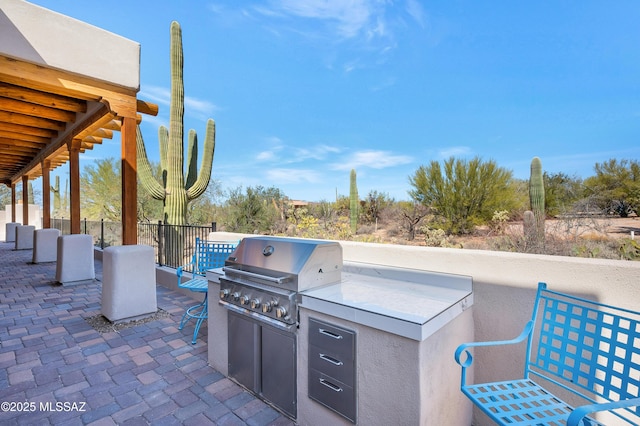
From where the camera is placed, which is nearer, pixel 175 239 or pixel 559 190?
pixel 175 239

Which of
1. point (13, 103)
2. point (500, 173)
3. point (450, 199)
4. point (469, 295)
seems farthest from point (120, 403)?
point (500, 173)

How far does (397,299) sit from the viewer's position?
5.76ft

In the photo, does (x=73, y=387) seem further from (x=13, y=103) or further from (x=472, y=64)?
(x=472, y=64)

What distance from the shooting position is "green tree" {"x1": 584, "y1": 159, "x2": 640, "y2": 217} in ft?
36.8

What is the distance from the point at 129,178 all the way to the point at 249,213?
6.68 m

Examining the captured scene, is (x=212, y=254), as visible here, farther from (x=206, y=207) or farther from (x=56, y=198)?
(x=56, y=198)

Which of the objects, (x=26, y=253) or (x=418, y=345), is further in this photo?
(x=26, y=253)

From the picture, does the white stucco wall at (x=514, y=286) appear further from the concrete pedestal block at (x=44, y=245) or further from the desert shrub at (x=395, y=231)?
the concrete pedestal block at (x=44, y=245)

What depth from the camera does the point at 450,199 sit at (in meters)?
9.99

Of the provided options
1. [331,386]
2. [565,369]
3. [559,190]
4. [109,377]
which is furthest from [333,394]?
[559,190]

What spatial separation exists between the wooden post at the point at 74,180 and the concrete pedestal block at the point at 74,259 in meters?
0.40

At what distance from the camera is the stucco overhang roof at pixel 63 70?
309 cm

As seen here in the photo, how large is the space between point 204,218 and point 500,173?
11.7 meters

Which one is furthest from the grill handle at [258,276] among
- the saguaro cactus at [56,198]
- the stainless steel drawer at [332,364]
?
the saguaro cactus at [56,198]
